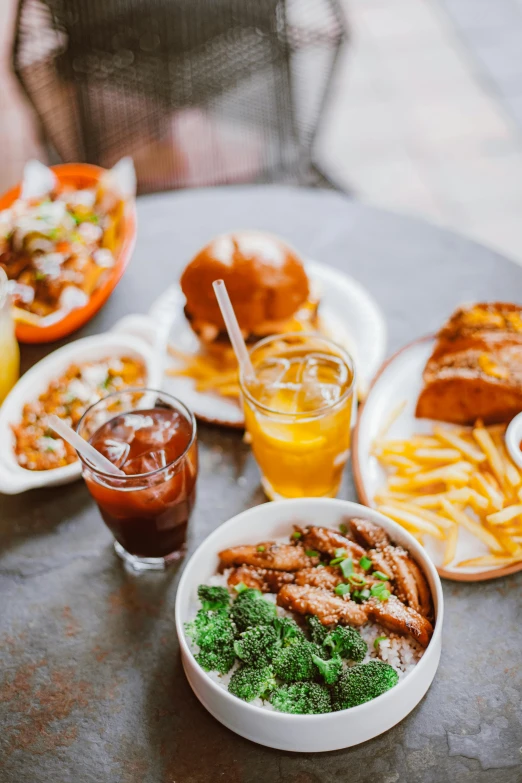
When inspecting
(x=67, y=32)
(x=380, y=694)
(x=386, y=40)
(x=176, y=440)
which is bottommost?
(x=386, y=40)

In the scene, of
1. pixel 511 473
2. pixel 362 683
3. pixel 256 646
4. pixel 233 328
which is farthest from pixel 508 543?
pixel 233 328

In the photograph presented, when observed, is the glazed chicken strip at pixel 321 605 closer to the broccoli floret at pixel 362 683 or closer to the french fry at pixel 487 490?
the broccoli floret at pixel 362 683

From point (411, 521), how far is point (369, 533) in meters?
0.14

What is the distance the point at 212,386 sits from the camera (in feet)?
6.66

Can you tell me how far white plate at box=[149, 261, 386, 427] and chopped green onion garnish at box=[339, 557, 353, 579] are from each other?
0.55m

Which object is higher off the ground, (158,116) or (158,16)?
(158,16)

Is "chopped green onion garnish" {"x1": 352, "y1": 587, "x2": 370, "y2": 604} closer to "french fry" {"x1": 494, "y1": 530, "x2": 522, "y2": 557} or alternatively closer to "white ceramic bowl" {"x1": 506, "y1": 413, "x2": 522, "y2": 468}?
"french fry" {"x1": 494, "y1": 530, "x2": 522, "y2": 557}

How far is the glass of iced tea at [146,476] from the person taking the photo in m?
1.52

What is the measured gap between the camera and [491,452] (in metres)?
1.71

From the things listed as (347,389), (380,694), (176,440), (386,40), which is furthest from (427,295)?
(386,40)

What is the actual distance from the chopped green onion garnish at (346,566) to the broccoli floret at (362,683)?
0.63 ft

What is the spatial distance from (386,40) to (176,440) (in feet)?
16.9

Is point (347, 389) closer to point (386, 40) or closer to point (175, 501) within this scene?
point (175, 501)

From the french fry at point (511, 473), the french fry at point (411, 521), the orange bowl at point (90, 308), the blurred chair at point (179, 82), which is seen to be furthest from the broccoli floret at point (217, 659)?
the blurred chair at point (179, 82)
